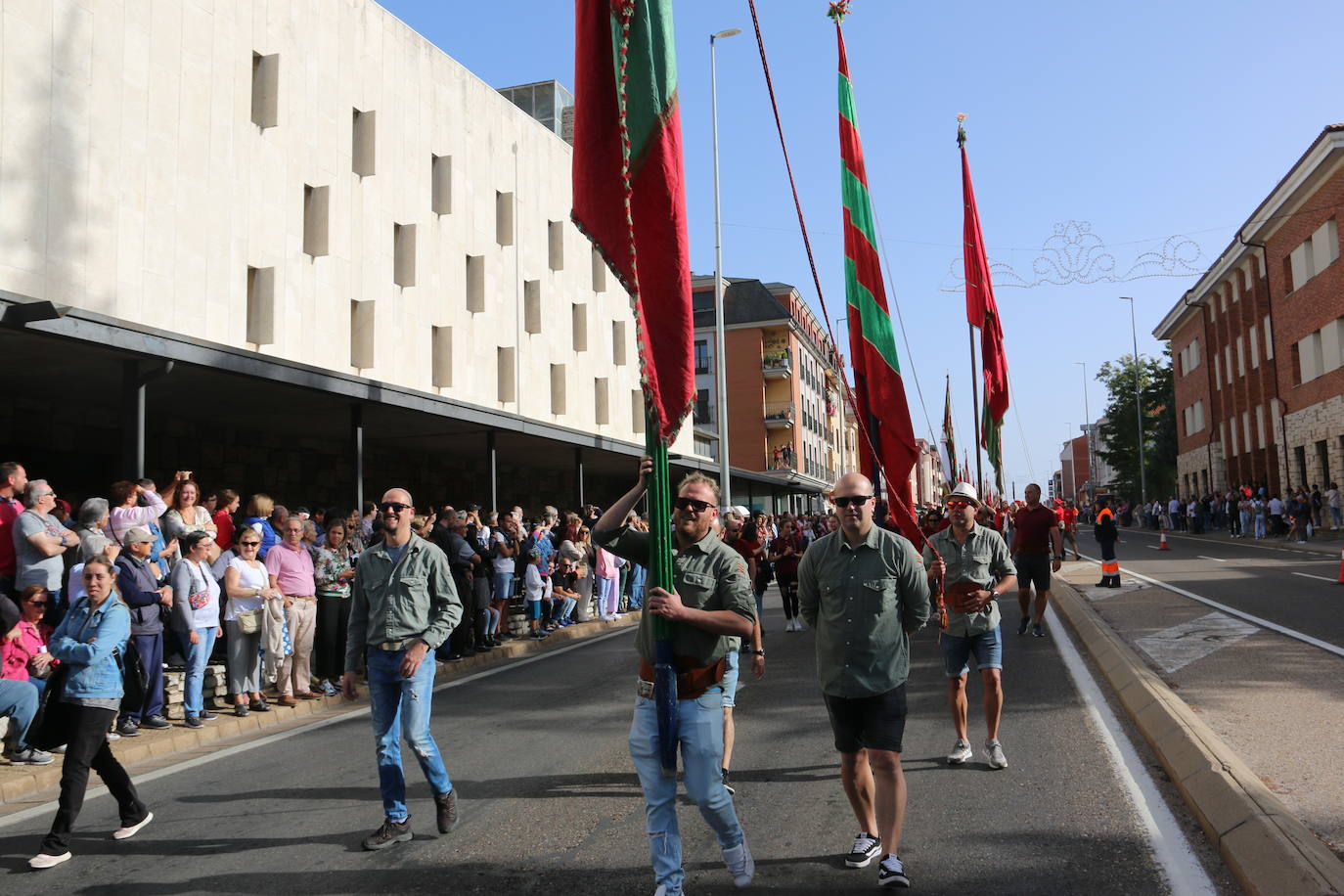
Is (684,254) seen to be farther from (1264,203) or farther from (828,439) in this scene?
(828,439)

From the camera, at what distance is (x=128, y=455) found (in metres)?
11.6

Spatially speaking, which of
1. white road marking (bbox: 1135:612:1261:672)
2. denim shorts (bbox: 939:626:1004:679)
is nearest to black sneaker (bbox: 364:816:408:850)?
denim shorts (bbox: 939:626:1004:679)

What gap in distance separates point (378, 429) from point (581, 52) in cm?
1727

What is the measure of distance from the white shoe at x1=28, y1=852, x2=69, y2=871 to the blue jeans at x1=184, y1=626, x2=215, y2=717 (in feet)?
12.2

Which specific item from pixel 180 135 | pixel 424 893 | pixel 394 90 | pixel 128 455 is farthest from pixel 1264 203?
pixel 424 893

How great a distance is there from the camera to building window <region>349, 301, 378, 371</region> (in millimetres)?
21875

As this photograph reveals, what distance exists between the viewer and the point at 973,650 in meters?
6.96

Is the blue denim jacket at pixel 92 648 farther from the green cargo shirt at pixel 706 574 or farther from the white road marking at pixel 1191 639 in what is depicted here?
the white road marking at pixel 1191 639

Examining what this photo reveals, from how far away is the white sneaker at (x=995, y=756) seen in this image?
6.52m

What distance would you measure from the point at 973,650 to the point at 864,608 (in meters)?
2.35

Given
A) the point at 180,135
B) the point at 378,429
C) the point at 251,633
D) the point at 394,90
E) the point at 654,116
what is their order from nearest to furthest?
the point at 654,116 → the point at 251,633 → the point at 180,135 → the point at 378,429 → the point at 394,90

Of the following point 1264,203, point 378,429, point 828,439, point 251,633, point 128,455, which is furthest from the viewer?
point 828,439

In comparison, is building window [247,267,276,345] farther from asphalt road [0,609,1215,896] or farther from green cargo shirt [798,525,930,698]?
green cargo shirt [798,525,930,698]

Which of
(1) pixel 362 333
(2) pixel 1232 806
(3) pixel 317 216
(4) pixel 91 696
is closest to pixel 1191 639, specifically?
(2) pixel 1232 806
